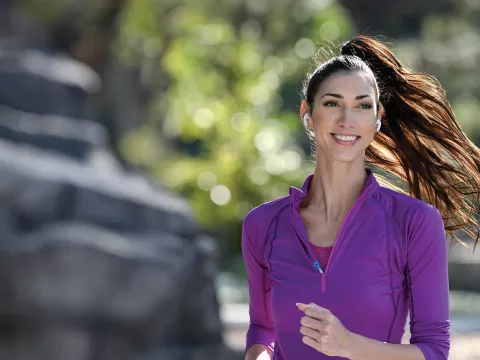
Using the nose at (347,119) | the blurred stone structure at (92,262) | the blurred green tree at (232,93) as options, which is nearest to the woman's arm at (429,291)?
the nose at (347,119)

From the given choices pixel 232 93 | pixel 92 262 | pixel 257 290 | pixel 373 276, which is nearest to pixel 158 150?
pixel 232 93

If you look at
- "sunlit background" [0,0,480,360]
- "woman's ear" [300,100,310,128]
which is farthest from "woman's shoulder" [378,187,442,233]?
"sunlit background" [0,0,480,360]

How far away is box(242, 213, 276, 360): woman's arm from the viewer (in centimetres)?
231

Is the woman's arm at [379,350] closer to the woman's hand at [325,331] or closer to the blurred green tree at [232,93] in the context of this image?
the woman's hand at [325,331]

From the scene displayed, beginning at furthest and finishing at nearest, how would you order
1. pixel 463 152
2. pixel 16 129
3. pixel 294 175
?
pixel 294 175 → pixel 16 129 → pixel 463 152

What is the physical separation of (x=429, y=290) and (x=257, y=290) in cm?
43

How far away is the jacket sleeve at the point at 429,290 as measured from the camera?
205 centimetres

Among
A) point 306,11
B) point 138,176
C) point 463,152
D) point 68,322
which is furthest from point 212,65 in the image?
point 463,152

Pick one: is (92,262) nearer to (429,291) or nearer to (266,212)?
(266,212)

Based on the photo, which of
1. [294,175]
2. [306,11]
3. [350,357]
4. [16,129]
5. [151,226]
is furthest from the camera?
[306,11]

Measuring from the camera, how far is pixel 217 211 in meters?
16.3

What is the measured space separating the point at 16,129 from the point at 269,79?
22.5ft

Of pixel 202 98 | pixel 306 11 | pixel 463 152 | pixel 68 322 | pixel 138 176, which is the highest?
pixel 306 11

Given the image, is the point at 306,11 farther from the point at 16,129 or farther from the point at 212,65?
the point at 16,129
